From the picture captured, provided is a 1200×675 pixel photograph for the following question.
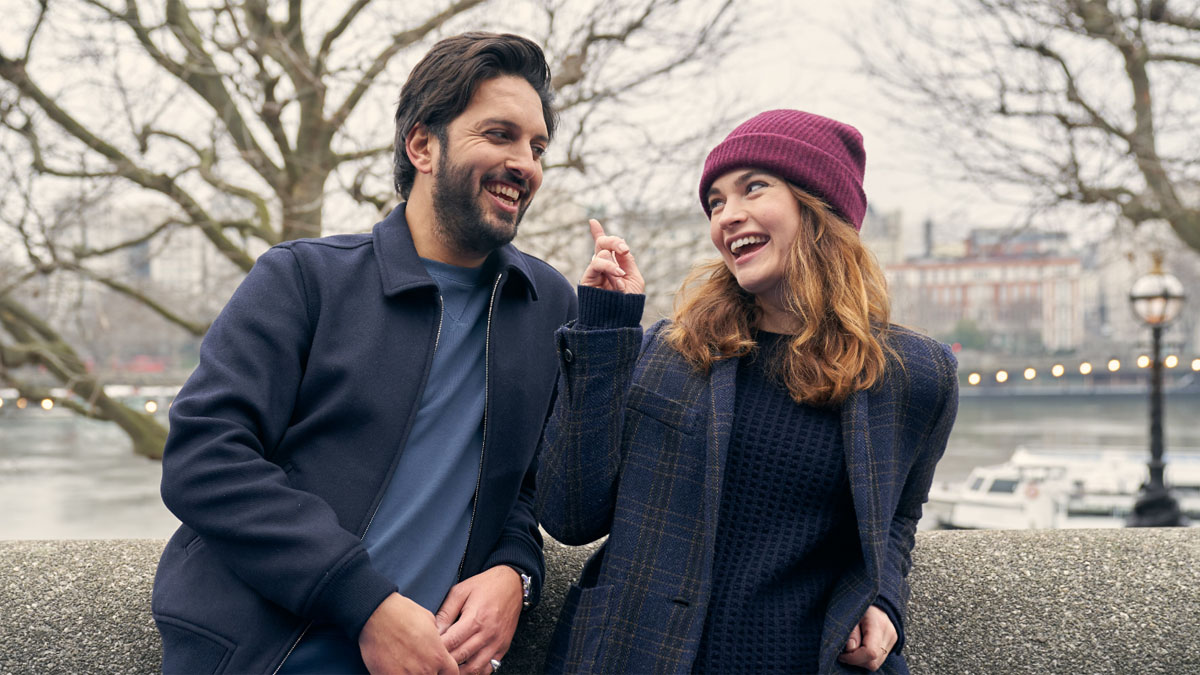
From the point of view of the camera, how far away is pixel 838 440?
6.19 ft

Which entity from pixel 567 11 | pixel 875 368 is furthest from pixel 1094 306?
pixel 875 368

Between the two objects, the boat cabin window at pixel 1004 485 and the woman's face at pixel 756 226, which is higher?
the woman's face at pixel 756 226

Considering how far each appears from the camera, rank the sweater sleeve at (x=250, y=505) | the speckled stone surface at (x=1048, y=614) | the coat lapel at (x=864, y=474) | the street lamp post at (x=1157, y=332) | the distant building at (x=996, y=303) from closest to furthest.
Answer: the sweater sleeve at (x=250, y=505)
the coat lapel at (x=864, y=474)
the speckled stone surface at (x=1048, y=614)
the street lamp post at (x=1157, y=332)
the distant building at (x=996, y=303)

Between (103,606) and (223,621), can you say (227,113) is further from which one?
(223,621)

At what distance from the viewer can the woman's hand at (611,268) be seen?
1.84 m

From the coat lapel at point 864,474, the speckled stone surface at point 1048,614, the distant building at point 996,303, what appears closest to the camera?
the coat lapel at point 864,474

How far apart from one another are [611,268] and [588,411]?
0.92 ft

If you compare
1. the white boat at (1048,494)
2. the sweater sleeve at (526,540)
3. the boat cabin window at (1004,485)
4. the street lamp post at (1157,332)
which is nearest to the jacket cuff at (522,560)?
the sweater sleeve at (526,540)

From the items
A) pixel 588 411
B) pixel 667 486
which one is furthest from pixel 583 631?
pixel 588 411

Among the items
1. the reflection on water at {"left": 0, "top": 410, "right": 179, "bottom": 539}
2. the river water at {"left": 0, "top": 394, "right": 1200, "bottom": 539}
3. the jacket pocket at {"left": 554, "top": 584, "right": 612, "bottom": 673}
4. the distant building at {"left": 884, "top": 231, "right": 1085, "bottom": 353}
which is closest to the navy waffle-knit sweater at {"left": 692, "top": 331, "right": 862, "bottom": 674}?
the jacket pocket at {"left": 554, "top": 584, "right": 612, "bottom": 673}

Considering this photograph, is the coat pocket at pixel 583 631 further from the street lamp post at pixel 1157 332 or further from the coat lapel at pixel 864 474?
the street lamp post at pixel 1157 332

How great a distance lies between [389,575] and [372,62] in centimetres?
561

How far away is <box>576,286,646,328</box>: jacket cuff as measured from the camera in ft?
6.00

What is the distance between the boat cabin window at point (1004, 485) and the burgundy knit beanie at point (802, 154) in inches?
1023
